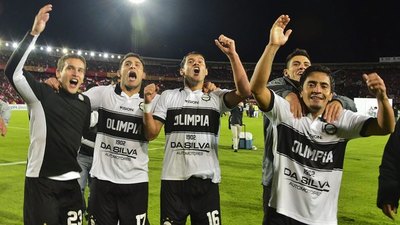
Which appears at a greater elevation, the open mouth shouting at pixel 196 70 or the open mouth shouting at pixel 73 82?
the open mouth shouting at pixel 196 70

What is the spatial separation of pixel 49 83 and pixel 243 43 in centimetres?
7510

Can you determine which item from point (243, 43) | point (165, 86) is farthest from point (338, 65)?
point (165, 86)

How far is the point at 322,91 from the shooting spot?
10.4 feet

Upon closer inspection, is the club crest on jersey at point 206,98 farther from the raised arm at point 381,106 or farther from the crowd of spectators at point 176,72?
the crowd of spectators at point 176,72

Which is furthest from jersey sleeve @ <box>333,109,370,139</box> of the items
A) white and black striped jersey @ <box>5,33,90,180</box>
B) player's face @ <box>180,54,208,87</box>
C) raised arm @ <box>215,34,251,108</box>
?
white and black striped jersey @ <box>5,33,90,180</box>

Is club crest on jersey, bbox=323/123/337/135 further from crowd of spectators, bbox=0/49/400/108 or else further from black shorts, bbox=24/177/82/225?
crowd of spectators, bbox=0/49/400/108

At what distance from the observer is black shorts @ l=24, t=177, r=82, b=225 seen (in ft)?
11.5

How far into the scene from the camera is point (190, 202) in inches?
150

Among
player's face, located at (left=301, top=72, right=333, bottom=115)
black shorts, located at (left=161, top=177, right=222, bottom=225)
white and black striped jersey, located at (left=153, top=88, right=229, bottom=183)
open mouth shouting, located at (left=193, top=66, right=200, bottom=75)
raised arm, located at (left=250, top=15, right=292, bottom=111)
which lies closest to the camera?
raised arm, located at (left=250, top=15, right=292, bottom=111)

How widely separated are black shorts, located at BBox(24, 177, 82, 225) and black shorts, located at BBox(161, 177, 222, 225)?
33.3 inches

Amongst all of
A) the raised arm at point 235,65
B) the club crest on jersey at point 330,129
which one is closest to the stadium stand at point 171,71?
the raised arm at point 235,65

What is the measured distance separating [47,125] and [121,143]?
751mm

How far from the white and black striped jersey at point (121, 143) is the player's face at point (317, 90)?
5.55 ft

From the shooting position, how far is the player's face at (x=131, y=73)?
4230 millimetres
